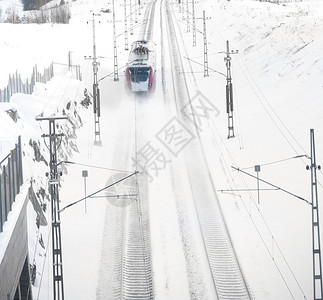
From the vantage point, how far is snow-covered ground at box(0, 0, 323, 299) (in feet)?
96.5

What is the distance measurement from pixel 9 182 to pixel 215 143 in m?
26.2

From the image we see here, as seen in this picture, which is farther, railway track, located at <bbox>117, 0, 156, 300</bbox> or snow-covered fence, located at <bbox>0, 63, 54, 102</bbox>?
snow-covered fence, located at <bbox>0, 63, 54, 102</bbox>

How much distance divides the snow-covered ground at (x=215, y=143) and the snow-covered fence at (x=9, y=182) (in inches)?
89.4

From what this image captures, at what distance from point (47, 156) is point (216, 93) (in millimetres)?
24295

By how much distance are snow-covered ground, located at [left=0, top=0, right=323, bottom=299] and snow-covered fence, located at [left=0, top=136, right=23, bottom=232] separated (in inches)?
89.4

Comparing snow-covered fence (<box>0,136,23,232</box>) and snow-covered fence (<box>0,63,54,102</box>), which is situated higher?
snow-covered fence (<box>0,63,54,102</box>)

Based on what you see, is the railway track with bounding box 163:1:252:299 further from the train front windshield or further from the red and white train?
the train front windshield

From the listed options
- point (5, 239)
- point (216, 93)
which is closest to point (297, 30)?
point (216, 93)

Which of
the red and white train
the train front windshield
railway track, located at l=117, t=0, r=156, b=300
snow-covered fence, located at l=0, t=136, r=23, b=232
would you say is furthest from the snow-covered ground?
snow-covered fence, located at l=0, t=136, r=23, b=232

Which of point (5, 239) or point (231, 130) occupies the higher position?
point (231, 130)

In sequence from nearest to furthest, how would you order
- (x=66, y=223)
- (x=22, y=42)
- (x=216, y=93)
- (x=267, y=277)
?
(x=267, y=277) → (x=66, y=223) → (x=216, y=93) → (x=22, y=42)

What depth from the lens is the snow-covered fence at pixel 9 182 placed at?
20.6 meters

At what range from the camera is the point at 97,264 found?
29984mm

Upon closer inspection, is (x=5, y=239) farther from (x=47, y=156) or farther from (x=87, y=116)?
(x=87, y=116)
